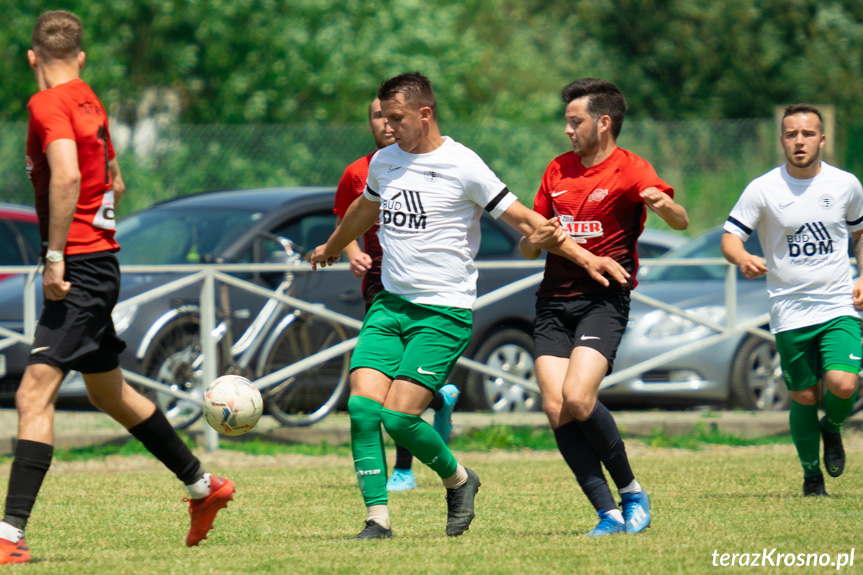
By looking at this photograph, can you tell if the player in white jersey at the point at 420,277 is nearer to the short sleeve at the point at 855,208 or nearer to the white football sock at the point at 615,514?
the white football sock at the point at 615,514

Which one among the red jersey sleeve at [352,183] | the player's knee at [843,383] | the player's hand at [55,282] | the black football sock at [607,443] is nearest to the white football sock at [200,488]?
the player's hand at [55,282]

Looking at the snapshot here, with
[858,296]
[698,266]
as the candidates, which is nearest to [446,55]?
[698,266]

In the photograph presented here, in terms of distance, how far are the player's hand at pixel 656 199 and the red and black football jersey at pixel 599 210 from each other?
0.28ft

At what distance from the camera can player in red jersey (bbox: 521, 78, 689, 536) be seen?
18.1 ft

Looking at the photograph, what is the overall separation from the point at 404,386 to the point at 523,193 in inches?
457

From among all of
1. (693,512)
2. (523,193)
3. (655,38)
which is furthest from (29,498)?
(655,38)

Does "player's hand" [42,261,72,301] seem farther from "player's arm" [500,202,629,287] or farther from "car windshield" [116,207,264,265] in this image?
"car windshield" [116,207,264,265]

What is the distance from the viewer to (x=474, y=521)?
604 cm

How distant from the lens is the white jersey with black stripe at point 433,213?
17.6 feet

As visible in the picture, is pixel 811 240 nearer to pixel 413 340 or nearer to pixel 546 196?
pixel 546 196

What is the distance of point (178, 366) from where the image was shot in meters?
9.18

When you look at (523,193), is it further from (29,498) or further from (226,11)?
(29,498)

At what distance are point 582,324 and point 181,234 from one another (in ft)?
17.0

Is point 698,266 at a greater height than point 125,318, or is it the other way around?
point 698,266
